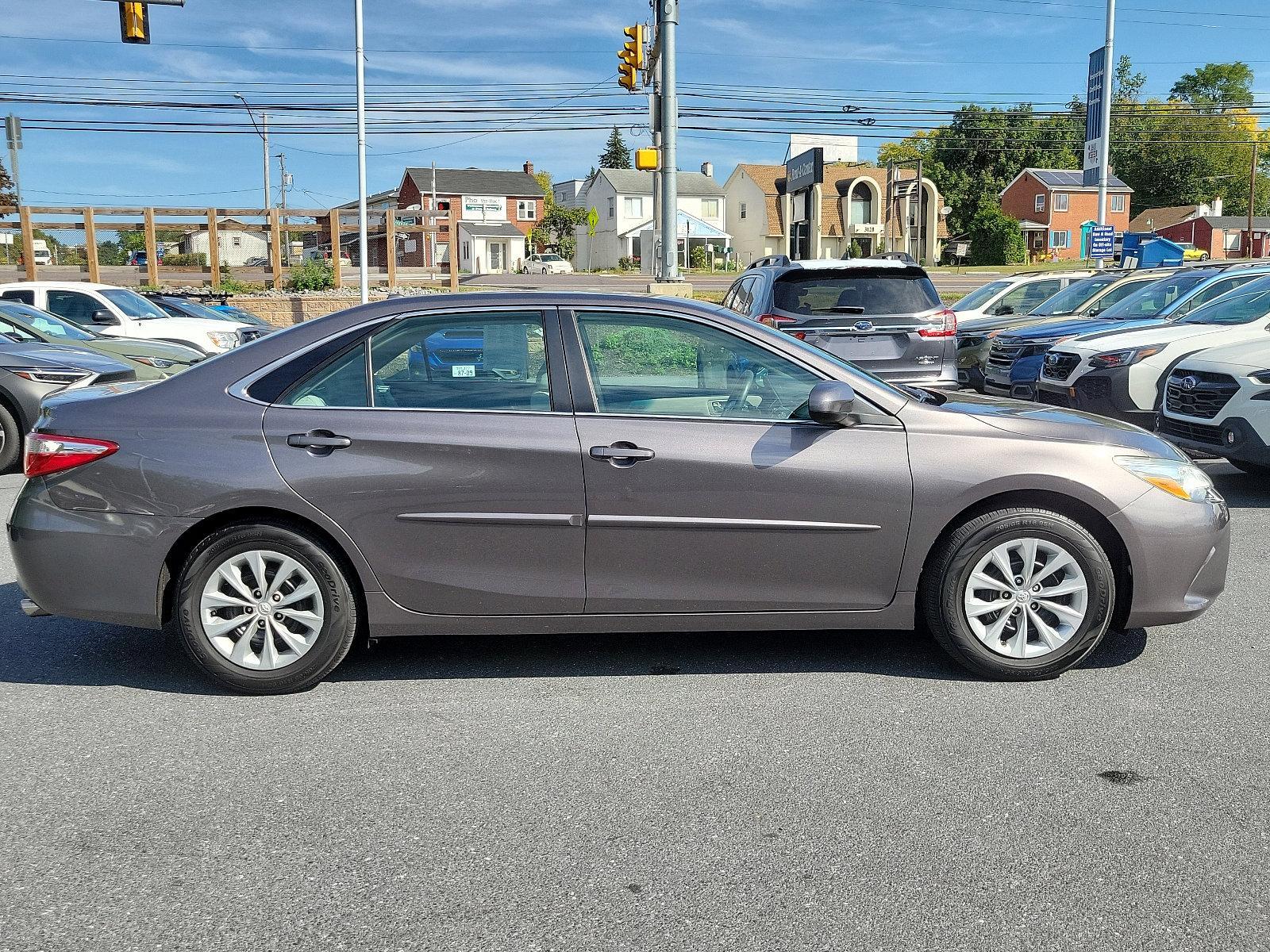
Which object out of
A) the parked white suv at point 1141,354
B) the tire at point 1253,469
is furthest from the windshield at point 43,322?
the tire at point 1253,469

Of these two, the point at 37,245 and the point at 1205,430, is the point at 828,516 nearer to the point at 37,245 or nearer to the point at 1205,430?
the point at 1205,430

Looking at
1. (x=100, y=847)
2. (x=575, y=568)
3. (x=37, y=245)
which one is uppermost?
(x=37, y=245)

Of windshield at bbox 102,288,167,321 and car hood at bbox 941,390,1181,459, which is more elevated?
windshield at bbox 102,288,167,321

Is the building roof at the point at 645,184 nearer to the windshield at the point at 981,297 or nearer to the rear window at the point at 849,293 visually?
the windshield at the point at 981,297

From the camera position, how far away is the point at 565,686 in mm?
4773

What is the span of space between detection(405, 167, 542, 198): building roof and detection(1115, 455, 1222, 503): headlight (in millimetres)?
82784

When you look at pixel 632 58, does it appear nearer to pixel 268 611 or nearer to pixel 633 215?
pixel 268 611

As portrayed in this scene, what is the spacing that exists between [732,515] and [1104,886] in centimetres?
194

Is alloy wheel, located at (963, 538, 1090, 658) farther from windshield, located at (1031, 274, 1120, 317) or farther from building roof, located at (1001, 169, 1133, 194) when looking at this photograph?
building roof, located at (1001, 169, 1133, 194)

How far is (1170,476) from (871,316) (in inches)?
236

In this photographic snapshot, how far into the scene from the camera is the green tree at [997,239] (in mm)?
70562

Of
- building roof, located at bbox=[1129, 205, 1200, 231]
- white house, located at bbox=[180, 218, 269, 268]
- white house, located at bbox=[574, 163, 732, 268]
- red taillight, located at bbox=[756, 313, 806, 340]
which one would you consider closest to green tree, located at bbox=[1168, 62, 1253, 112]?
building roof, located at bbox=[1129, 205, 1200, 231]

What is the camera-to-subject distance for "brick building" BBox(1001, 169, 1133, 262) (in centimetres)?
7956

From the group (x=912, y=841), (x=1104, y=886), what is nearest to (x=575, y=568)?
(x=912, y=841)
